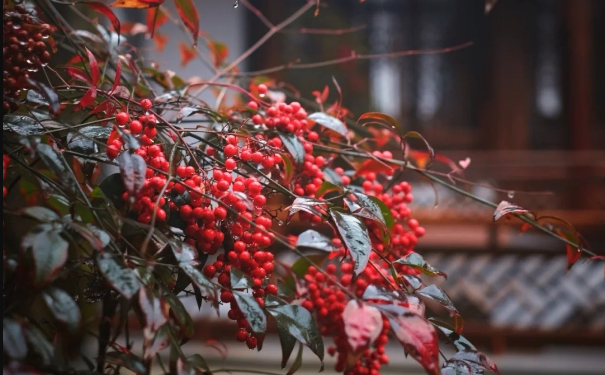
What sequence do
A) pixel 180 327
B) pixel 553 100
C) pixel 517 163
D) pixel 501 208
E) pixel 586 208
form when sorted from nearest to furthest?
pixel 180 327 < pixel 501 208 < pixel 517 163 < pixel 586 208 < pixel 553 100

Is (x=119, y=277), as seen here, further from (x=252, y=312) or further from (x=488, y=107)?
(x=488, y=107)

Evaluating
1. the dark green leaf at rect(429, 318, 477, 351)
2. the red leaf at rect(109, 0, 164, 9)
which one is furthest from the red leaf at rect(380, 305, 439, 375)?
the red leaf at rect(109, 0, 164, 9)

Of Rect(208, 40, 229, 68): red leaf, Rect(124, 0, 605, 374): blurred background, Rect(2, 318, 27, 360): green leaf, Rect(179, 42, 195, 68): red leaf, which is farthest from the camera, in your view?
Rect(124, 0, 605, 374): blurred background

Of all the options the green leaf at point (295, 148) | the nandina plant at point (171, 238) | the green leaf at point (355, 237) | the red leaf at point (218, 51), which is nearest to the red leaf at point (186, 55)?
the red leaf at point (218, 51)

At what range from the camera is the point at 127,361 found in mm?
411

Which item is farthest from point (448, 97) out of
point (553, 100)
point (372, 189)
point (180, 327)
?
point (180, 327)

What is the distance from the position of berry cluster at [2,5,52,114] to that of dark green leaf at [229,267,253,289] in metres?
0.19

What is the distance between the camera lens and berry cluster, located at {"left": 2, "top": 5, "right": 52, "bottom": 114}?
1.30ft

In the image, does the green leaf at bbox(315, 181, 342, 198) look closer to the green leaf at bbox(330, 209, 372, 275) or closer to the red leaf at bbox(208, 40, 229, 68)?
the green leaf at bbox(330, 209, 372, 275)

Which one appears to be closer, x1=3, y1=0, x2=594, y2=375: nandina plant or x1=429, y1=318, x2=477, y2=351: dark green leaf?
x1=3, y1=0, x2=594, y2=375: nandina plant

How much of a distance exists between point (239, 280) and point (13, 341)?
16cm

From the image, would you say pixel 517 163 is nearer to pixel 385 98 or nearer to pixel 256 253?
pixel 385 98

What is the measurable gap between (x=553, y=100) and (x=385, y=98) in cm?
109

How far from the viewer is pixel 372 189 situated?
0.59 metres
